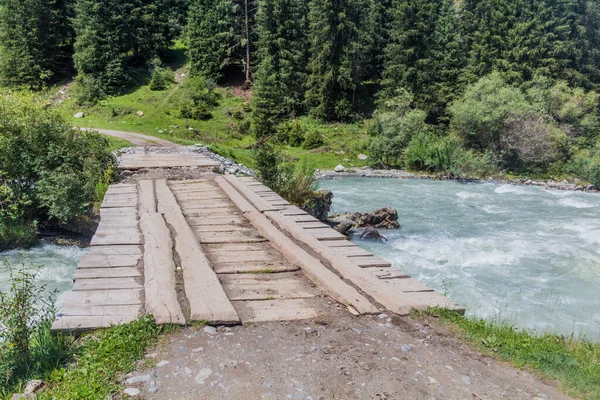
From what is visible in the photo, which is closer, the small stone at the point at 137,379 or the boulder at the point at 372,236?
the small stone at the point at 137,379

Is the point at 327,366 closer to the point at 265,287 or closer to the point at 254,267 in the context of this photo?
the point at 265,287

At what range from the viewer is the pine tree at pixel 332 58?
3616 cm

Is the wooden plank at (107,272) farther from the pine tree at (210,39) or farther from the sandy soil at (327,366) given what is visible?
the pine tree at (210,39)

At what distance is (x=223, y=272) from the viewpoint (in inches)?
196

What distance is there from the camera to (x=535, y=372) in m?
3.43

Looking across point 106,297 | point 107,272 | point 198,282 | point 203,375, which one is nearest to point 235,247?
point 198,282

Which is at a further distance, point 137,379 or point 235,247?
point 235,247

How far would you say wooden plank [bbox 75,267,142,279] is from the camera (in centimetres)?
455

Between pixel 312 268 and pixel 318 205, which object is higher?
pixel 312 268

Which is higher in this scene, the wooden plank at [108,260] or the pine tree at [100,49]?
the pine tree at [100,49]

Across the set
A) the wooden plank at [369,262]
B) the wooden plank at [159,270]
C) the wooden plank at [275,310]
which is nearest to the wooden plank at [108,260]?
the wooden plank at [159,270]

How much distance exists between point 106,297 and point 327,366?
213 centimetres

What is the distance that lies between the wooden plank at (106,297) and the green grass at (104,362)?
0.44 m

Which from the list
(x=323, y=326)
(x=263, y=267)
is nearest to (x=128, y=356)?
(x=323, y=326)
